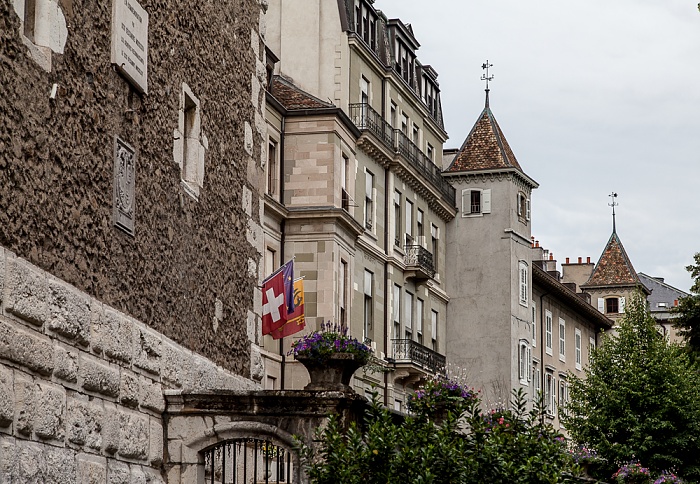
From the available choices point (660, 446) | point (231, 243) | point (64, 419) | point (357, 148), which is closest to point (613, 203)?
point (357, 148)

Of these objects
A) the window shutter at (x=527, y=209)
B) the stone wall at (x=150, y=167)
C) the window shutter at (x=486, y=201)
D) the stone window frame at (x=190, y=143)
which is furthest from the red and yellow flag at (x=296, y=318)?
the window shutter at (x=527, y=209)

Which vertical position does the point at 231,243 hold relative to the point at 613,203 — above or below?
below

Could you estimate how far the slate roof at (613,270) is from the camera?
264 ft

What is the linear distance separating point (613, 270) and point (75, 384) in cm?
7219

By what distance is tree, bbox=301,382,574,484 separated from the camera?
11.4 meters

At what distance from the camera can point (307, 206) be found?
37.0m

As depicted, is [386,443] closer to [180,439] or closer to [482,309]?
[180,439]

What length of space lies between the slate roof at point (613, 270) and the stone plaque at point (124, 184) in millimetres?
69703

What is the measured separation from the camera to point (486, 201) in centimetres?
5222

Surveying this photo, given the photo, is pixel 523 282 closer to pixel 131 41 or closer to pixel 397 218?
pixel 397 218

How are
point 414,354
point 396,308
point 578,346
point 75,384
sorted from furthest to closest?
1. point 578,346
2. point 396,308
3. point 414,354
4. point 75,384

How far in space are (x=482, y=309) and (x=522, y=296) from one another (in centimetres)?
320

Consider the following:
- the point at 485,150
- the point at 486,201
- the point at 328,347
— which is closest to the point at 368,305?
the point at 486,201

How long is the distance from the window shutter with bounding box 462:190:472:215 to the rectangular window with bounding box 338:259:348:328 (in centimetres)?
1414
